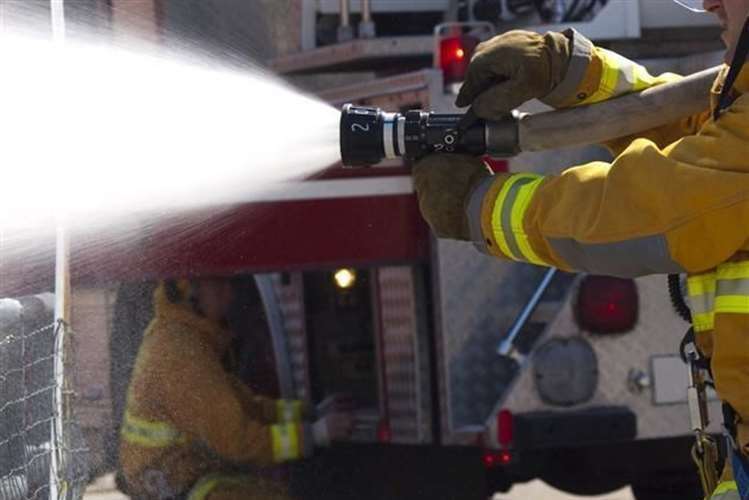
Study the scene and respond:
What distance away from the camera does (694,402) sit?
2.73m

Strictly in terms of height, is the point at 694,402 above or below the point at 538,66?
below

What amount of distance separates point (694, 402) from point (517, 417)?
6.90 ft

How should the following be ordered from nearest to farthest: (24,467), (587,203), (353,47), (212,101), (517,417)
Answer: (587,203) < (24,467) < (212,101) < (517,417) < (353,47)

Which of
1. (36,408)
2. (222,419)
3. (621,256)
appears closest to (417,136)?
(621,256)

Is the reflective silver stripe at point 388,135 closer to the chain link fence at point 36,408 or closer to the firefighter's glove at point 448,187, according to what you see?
the firefighter's glove at point 448,187

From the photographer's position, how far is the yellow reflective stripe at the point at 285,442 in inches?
187

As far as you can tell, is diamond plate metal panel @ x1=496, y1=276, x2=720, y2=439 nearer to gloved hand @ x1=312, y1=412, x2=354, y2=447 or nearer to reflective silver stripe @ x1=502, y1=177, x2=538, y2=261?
gloved hand @ x1=312, y1=412, x2=354, y2=447

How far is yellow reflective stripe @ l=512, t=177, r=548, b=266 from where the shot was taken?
2573 millimetres

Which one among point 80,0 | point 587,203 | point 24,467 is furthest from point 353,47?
point 587,203

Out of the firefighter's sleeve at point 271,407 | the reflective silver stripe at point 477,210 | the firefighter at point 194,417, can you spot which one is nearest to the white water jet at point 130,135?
the firefighter at point 194,417

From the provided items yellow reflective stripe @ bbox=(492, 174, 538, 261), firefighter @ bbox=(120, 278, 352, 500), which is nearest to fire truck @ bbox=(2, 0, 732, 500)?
firefighter @ bbox=(120, 278, 352, 500)

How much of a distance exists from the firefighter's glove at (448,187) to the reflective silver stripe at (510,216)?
0.37 ft

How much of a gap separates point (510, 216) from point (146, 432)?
1.98 meters

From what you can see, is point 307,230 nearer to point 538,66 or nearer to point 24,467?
point 24,467
